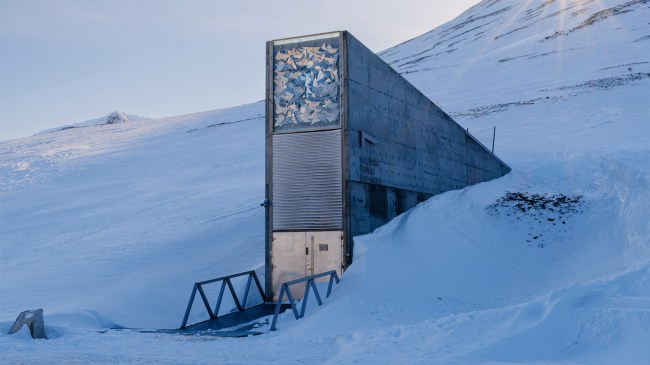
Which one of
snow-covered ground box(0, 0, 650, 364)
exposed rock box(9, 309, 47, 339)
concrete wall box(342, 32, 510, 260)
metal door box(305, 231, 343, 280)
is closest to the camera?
snow-covered ground box(0, 0, 650, 364)

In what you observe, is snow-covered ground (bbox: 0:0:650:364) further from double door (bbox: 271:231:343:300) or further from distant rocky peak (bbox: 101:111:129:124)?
distant rocky peak (bbox: 101:111:129:124)

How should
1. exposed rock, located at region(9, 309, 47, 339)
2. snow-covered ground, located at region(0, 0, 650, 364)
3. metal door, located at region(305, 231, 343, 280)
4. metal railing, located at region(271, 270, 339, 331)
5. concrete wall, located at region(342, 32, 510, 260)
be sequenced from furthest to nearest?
concrete wall, located at region(342, 32, 510, 260) → metal door, located at region(305, 231, 343, 280) → metal railing, located at region(271, 270, 339, 331) → exposed rock, located at region(9, 309, 47, 339) → snow-covered ground, located at region(0, 0, 650, 364)

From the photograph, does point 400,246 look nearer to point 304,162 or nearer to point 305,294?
point 304,162

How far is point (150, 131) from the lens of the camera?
5309 cm

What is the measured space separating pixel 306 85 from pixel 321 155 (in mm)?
1772

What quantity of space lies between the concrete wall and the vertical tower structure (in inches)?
1.5

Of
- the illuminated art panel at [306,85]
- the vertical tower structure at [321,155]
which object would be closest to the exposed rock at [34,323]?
the vertical tower structure at [321,155]

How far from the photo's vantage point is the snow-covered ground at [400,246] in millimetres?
9703

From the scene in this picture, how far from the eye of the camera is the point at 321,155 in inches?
644

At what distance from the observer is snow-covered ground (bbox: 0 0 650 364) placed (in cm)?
970

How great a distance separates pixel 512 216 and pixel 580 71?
29.8m

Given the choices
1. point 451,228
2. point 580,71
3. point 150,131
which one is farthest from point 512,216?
point 150,131

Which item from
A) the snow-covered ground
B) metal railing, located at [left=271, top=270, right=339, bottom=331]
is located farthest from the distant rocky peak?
metal railing, located at [left=271, top=270, right=339, bottom=331]

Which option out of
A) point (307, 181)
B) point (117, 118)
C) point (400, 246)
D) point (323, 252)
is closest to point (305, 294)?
point (323, 252)
